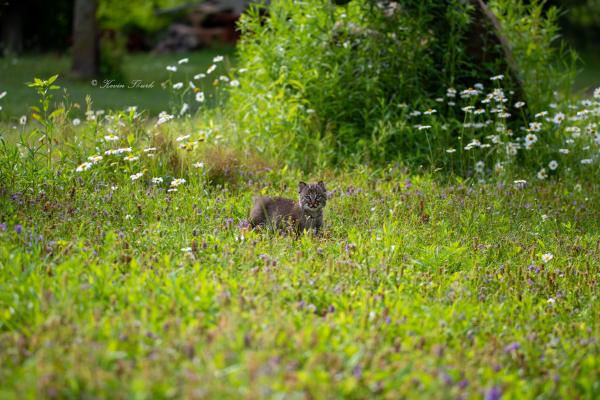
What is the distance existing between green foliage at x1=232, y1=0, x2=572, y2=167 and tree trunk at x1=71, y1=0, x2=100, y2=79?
9330 millimetres

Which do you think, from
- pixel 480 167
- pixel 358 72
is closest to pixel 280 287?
pixel 480 167

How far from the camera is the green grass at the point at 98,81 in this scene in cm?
1437

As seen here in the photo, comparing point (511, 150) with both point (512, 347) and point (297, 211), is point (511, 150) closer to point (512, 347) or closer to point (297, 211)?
point (297, 211)

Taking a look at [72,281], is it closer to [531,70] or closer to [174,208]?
[174,208]

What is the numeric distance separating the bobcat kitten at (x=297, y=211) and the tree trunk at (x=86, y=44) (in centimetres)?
1288

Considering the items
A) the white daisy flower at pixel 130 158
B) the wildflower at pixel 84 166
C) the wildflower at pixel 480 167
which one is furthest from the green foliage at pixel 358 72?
the wildflower at pixel 84 166

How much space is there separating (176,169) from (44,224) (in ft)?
7.24

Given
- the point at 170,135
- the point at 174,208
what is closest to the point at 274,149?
the point at 170,135

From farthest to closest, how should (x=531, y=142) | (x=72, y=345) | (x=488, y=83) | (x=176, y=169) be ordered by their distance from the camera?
1. (x=488, y=83)
2. (x=531, y=142)
3. (x=176, y=169)
4. (x=72, y=345)

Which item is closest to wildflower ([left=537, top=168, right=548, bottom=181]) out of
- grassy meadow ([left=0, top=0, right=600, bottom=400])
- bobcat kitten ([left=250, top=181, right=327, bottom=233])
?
grassy meadow ([left=0, top=0, right=600, bottom=400])

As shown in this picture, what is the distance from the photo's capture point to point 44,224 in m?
5.21

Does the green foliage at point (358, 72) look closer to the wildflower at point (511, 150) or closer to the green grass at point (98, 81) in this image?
the wildflower at point (511, 150)

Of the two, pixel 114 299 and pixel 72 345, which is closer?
pixel 72 345

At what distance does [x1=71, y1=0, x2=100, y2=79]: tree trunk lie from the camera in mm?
17141
